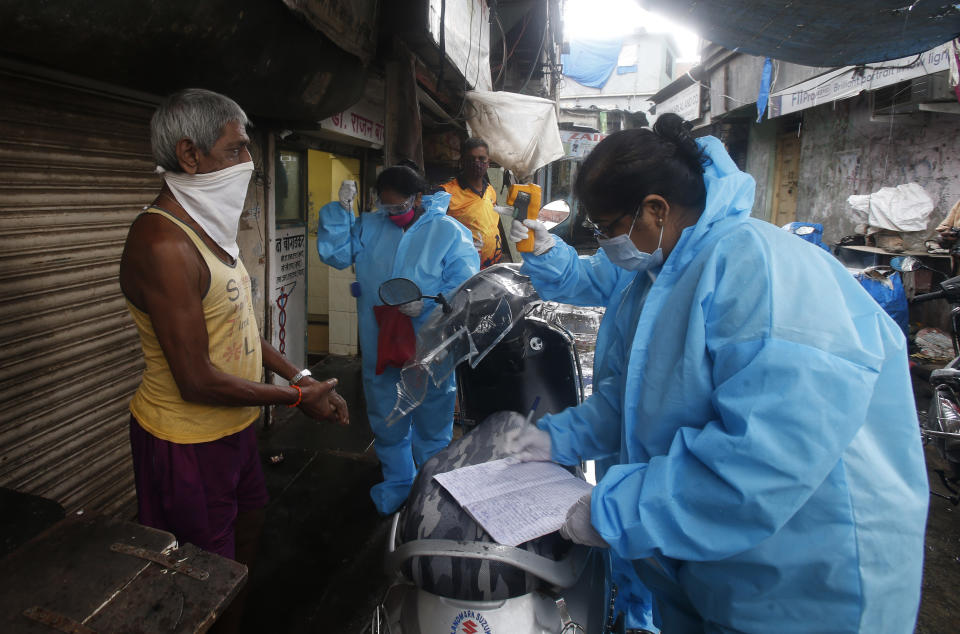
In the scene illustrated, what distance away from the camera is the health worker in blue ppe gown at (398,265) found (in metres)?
3.04

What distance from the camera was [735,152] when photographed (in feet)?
44.1

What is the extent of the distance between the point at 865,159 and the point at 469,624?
10.4 metres

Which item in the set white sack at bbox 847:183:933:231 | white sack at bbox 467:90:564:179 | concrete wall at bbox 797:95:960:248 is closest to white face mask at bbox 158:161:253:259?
white sack at bbox 467:90:564:179

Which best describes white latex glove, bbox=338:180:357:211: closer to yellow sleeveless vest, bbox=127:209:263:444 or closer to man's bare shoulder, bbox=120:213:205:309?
yellow sleeveless vest, bbox=127:209:263:444

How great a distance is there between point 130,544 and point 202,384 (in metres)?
0.58

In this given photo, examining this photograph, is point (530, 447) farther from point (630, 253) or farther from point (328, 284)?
point (328, 284)

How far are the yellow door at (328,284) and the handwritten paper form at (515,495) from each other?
4.25 metres

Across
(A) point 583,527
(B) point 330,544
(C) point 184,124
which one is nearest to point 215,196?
(C) point 184,124

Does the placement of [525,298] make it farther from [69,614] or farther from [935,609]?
[935,609]

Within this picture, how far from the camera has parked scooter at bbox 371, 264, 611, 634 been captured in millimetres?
1346

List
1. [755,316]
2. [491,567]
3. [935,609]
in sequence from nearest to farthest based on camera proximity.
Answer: [755,316] → [491,567] → [935,609]

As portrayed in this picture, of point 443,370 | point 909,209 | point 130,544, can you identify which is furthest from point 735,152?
point 130,544

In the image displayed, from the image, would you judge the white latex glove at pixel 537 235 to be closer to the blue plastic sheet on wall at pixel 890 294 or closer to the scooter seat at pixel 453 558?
the scooter seat at pixel 453 558

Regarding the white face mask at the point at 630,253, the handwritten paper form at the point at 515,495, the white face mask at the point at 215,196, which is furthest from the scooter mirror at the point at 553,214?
the white face mask at the point at 215,196
